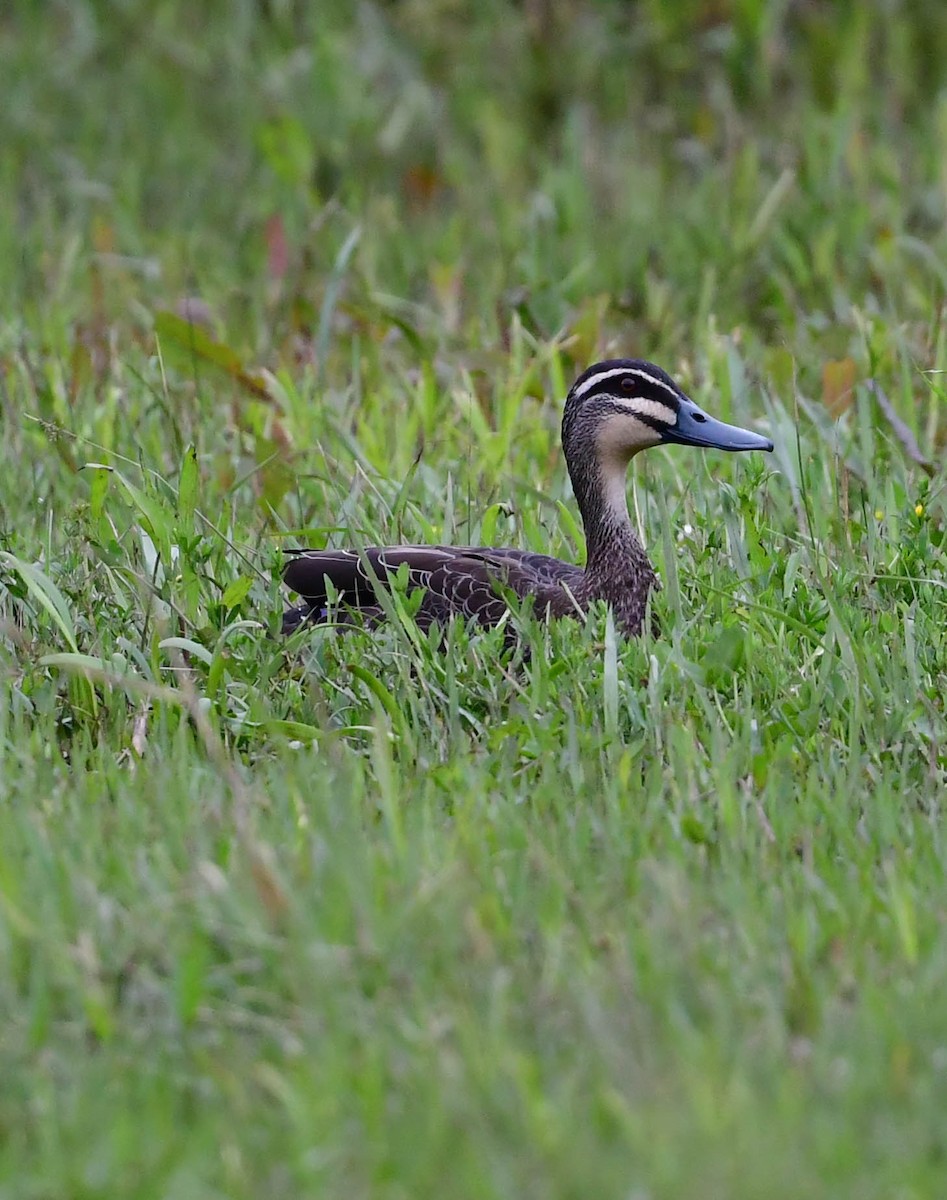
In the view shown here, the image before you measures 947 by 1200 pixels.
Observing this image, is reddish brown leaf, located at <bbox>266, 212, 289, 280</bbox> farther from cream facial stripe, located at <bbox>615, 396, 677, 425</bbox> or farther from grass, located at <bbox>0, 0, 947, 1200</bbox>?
cream facial stripe, located at <bbox>615, 396, 677, 425</bbox>

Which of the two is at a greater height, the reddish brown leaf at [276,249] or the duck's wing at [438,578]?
the reddish brown leaf at [276,249]

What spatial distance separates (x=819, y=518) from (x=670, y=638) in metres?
0.93

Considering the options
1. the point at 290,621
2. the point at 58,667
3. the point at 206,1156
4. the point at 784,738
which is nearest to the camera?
the point at 206,1156

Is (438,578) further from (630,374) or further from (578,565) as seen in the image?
(630,374)

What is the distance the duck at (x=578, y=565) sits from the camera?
195 inches

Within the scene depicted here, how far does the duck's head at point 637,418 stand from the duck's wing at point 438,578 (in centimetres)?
37

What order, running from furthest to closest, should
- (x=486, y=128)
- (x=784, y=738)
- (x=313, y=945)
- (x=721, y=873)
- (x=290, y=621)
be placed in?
(x=486, y=128)
(x=290, y=621)
(x=784, y=738)
(x=721, y=873)
(x=313, y=945)

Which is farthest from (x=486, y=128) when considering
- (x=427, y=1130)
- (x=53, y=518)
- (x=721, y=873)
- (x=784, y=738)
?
(x=427, y=1130)

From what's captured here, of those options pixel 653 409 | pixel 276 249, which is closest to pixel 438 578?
pixel 653 409

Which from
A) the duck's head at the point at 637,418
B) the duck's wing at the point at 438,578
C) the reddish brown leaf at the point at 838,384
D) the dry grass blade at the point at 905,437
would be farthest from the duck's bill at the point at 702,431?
the reddish brown leaf at the point at 838,384

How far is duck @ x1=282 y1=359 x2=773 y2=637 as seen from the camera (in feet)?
16.3

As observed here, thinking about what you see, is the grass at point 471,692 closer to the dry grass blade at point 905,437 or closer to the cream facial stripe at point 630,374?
the dry grass blade at point 905,437

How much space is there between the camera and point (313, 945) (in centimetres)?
300

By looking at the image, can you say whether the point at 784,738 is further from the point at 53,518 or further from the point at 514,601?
the point at 53,518
